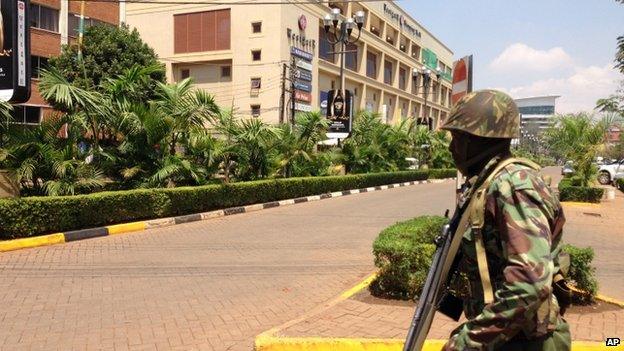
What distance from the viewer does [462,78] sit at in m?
6.34

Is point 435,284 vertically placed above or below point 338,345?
above

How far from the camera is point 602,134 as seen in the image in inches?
742

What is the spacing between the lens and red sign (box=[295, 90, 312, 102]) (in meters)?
41.0

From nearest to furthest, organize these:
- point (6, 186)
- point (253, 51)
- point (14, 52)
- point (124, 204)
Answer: point (6, 186) → point (14, 52) → point (124, 204) → point (253, 51)

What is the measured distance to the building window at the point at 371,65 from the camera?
54.8 meters

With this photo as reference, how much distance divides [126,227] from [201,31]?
1327 inches

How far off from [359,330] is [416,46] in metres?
69.1

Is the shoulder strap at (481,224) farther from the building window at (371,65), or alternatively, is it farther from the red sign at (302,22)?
the building window at (371,65)

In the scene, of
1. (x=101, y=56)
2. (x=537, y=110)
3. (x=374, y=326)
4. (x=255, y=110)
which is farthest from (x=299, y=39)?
(x=537, y=110)

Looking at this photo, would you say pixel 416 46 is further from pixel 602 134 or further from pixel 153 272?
pixel 153 272

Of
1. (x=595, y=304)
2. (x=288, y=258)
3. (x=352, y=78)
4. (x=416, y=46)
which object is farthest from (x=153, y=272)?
(x=416, y=46)

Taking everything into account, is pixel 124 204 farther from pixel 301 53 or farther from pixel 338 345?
pixel 301 53

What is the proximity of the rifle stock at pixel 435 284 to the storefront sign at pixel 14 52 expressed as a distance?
1005 centimetres

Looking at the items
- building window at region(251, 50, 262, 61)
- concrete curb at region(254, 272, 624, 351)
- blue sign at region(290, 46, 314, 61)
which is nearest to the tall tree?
building window at region(251, 50, 262, 61)
